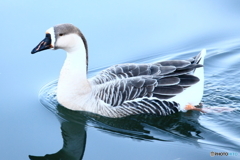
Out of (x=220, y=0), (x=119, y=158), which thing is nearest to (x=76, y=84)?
(x=119, y=158)

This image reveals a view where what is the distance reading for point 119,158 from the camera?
6.29 meters

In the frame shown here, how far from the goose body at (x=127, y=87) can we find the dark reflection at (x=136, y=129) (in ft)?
0.42

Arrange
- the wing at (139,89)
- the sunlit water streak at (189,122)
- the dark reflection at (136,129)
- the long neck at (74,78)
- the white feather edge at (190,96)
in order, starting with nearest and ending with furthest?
the dark reflection at (136,129) < the sunlit water streak at (189,122) < the wing at (139,89) < the long neck at (74,78) < the white feather edge at (190,96)

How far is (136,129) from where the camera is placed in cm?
712

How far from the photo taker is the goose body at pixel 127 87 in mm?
7223

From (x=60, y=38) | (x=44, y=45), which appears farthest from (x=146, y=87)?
(x=44, y=45)

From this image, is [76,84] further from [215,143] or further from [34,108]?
[215,143]

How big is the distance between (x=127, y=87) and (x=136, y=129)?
746 millimetres

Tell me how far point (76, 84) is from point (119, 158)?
1721 mm

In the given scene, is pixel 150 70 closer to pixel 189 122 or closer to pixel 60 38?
pixel 189 122

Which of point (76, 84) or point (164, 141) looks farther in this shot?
point (76, 84)

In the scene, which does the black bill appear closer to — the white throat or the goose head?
the goose head

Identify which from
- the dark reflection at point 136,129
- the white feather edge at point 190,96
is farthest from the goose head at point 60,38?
the white feather edge at point 190,96

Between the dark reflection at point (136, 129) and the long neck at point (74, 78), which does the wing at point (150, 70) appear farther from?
the dark reflection at point (136, 129)
